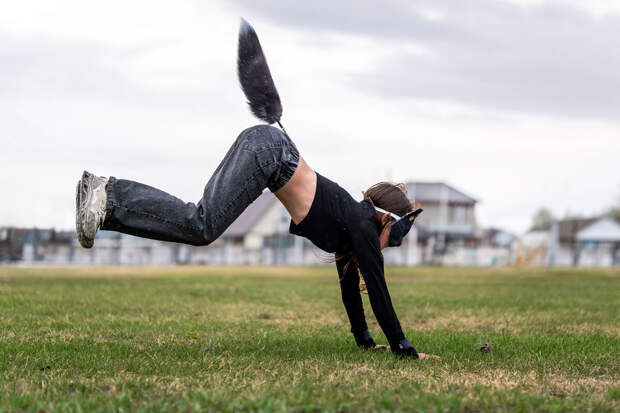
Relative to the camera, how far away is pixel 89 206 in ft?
14.0

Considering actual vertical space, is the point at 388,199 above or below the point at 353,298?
above

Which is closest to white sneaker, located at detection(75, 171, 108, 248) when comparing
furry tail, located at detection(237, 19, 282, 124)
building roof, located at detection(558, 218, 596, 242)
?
furry tail, located at detection(237, 19, 282, 124)

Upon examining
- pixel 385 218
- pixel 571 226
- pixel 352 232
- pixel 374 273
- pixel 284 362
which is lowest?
pixel 284 362

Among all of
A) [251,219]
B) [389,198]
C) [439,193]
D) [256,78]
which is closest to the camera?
[256,78]

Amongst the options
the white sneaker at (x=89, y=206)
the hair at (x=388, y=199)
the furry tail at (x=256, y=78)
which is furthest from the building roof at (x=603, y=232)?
the white sneaker at (x=89, y=206)

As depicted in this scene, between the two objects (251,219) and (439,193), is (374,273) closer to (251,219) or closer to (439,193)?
(439,193)

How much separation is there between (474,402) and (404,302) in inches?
324

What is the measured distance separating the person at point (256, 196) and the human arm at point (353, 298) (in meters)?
0.14

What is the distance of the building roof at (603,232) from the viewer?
7412cm

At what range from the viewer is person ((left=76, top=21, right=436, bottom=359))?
439cm

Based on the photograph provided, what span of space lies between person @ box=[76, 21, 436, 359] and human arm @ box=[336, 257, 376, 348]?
0.47 feet

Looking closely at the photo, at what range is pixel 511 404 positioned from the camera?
3.52 metres

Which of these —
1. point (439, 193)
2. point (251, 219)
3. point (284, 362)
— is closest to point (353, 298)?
point (284, 362)

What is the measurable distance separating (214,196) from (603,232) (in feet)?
254
